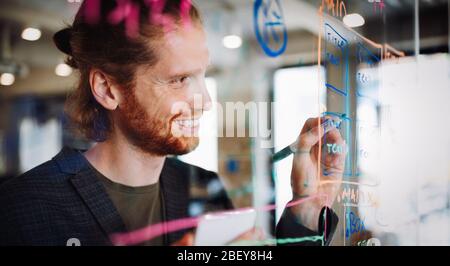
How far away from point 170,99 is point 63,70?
489 millimetres

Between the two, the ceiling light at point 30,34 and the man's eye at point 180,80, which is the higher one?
the ceiling light at point 30,34

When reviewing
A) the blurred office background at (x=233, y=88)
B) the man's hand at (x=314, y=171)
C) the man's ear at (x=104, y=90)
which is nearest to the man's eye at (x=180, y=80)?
the blurred office background at (x=233, y=88)

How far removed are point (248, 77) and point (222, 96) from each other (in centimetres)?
16

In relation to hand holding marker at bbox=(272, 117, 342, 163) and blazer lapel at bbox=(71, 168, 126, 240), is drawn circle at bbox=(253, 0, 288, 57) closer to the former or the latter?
hand holding marker at bbox=(272, 117, 342, 163)

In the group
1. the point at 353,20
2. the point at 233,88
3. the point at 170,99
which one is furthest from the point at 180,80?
the point at 353,20

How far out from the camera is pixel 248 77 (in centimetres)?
266

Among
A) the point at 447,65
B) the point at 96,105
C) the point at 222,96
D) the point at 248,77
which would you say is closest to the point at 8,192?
the point at 96,105

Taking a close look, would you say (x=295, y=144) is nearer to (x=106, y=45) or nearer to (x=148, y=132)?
(x=148, y=132)

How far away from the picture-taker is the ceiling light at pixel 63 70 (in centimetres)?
237

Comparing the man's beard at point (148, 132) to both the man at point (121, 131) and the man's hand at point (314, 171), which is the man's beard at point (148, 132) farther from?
the man's hand at point (314, 171)

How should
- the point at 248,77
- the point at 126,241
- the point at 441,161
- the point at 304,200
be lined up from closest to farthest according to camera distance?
A: the point at 126,241 < the point at 248,77 < the point at 304,200 < the point at 441,161

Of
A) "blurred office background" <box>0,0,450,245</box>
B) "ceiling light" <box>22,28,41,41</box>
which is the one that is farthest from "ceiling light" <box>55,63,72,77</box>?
"ceiling light" <box>22,28,41,41</box>

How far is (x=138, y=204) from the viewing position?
98.9 inches
